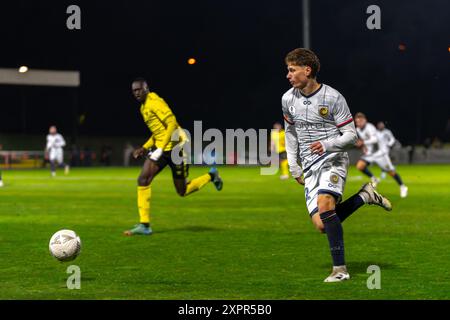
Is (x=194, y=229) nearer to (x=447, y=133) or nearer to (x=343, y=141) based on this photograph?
(x=343, y=141)

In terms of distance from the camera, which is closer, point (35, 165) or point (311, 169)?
point (311, 169)

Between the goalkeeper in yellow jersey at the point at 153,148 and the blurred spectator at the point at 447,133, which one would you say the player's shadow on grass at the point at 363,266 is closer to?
the goalkeeper in yellow jersey at the point at 153,148

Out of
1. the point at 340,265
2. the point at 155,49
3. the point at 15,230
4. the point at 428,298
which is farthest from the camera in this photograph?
the point at 155,49

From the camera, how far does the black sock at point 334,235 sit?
8703mm

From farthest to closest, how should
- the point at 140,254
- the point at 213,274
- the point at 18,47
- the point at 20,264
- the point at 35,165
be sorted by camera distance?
the point at 18,47 → the point at 35,165 → the point at 140,254 → the point at 20,264 → the point at 213,274

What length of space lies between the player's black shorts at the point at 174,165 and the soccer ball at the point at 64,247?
391cm

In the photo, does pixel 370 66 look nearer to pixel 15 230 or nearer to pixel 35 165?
pixel 35 165

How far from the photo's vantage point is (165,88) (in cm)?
6912

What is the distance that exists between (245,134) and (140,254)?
217 feet

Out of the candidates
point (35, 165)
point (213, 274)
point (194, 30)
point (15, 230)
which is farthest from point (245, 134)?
point (213, 274)

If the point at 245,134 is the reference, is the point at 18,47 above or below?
above

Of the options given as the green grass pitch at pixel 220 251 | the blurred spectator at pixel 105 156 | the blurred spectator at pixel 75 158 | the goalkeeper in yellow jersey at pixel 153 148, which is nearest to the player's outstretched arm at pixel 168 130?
the goalkeeper in yellow jersey at pixel 153 148

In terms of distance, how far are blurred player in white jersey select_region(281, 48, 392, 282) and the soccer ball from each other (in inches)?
104

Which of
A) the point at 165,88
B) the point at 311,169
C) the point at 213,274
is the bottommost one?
the point at 213,274
